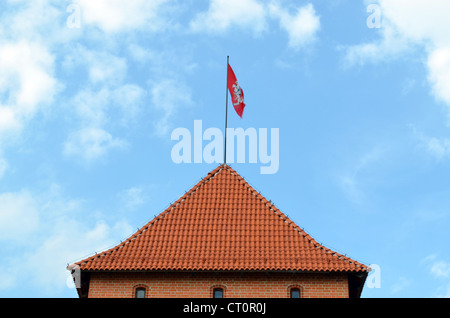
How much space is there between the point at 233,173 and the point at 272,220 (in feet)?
9.93

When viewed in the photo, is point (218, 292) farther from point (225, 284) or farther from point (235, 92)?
point (235, 92)

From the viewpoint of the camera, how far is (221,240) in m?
24.9

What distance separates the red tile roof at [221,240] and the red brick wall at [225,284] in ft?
1.29

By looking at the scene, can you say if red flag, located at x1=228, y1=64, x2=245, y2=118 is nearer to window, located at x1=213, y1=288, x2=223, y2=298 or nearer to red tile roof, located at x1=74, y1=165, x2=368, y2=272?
red tile roof, located at x1=74, y1=165, x2=368, y2=272

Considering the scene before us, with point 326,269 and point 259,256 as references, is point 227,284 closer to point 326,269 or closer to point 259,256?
point 259,256

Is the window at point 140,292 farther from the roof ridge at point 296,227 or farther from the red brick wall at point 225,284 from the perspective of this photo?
the roof ridge at point 296,227

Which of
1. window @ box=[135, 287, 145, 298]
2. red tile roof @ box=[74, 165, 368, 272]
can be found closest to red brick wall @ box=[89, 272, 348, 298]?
window @ box=[135, 287, 145, 298]

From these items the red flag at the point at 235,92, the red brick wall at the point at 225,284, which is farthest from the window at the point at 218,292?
the red flag at the point at 235,92

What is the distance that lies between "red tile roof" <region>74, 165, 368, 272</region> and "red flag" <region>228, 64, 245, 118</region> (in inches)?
140

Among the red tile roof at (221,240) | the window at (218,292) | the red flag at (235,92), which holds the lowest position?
the window at (218,292)

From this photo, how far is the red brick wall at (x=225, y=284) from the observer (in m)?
23.6

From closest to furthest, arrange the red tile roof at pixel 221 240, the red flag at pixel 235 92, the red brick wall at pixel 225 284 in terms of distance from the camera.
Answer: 1. the red brick wall at pixel 225 284
2. the red tile roof at pixel 221 240
3. the red flag at pixel 235 92

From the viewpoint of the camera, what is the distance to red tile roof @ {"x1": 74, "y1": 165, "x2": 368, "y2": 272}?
23.8 meters
